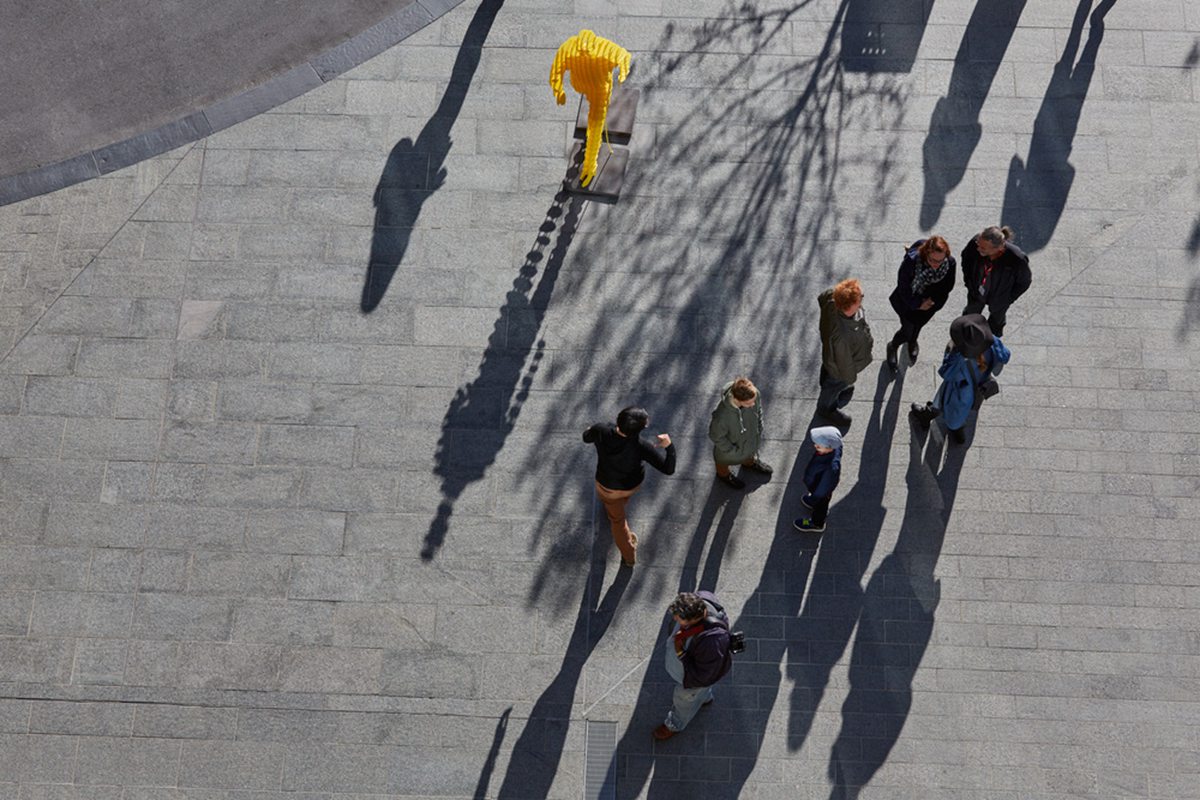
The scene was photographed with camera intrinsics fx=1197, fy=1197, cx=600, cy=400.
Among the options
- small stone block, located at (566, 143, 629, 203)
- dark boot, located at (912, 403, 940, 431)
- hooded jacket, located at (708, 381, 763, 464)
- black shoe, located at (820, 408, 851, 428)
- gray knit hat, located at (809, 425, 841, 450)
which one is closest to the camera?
gray knit hat, located at (809, 425, 841, 450)

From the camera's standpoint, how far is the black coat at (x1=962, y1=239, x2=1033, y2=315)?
9.16 meters

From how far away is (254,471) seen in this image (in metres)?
9.73

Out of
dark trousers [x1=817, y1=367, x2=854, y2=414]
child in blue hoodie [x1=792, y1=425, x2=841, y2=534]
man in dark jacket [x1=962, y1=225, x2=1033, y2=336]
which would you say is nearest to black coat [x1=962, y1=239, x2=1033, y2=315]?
man in dark jacket [x1=962, y1=225, x2=1033, y2=336]

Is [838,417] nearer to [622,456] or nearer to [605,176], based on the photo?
[622,456]

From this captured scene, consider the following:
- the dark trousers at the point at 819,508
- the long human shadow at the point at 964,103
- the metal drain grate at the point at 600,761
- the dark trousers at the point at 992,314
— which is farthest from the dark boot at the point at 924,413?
the metal drain grate at the point at 600,761

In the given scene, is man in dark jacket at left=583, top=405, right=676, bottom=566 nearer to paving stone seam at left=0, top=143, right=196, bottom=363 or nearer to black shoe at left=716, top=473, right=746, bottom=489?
black shoe at left=716, top=473, right=746, bottom=489

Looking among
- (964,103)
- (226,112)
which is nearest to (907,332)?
(964,103)

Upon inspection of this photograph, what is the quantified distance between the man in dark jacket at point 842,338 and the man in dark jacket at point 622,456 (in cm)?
Result: 160

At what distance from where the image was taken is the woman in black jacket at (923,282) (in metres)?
9.02

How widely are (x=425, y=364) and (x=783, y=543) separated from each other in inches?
131

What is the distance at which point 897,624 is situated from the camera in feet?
30.2

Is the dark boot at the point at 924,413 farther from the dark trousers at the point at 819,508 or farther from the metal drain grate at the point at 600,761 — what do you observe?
the metal drain grate at the point at 600,761

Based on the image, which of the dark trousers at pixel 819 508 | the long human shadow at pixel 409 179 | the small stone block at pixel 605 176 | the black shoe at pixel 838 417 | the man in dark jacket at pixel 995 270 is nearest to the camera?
the man in dark jacket at pixel 995 270

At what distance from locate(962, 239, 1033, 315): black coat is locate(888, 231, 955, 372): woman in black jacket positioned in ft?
0.60
